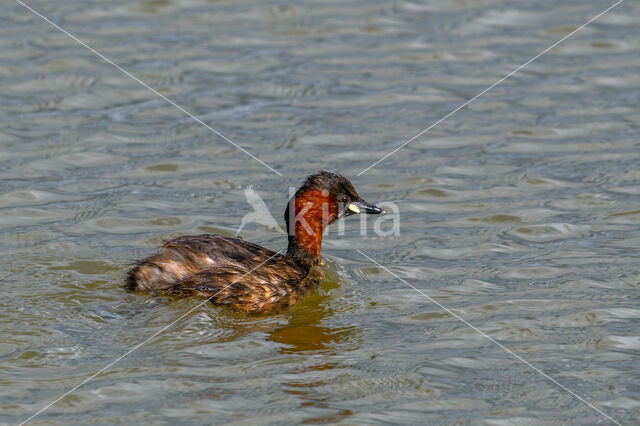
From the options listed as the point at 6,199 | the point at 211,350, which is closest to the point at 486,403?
the point at 211,350

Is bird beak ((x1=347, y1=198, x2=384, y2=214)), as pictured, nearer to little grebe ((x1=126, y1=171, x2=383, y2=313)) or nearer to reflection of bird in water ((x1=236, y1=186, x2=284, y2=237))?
little grebe ((x1=126, y1=171, x2=383, y2=313))

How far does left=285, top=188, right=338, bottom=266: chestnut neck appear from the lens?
24.3 feet

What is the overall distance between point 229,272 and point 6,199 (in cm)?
270

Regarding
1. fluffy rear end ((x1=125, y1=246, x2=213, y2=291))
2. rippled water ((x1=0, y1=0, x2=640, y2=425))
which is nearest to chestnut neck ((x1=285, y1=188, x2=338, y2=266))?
rippled water ((x1=0, y1=0, x2=640, y2=425))

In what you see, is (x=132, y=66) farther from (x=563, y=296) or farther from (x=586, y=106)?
(x=563, y=296)

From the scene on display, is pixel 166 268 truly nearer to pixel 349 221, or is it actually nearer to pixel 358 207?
pixel 358 207

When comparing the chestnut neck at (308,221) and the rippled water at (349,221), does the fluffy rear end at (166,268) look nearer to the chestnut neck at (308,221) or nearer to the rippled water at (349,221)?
the rippled water at (349,221)

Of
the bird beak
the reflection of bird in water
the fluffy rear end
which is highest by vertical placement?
the bird beak

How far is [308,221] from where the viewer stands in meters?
7.47

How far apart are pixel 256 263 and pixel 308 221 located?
56cm

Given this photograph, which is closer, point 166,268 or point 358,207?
point 166,268

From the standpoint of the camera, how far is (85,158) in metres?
9.58

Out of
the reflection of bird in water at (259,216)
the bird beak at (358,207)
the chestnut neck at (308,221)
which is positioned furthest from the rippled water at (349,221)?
the bird beak at (358,207)

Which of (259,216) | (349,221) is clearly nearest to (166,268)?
(259,216)
